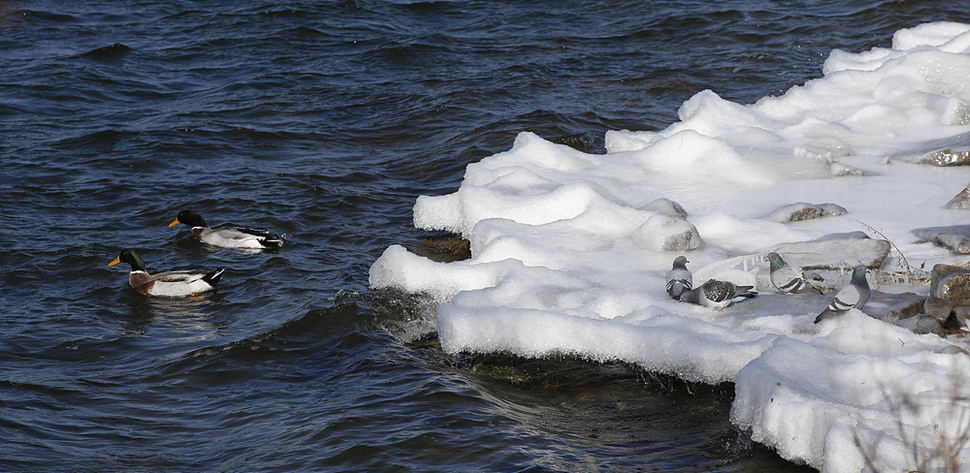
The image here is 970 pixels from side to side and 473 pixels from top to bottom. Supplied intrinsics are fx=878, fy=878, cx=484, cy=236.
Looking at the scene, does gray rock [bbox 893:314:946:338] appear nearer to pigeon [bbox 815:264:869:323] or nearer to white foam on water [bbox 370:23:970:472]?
white foam on water [bbox 370:23:970:472]

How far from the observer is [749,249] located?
6438 mm

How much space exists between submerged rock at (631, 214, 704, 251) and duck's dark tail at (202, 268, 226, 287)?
388 cm

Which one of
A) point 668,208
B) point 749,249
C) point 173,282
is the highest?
point 668,208

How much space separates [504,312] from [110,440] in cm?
250

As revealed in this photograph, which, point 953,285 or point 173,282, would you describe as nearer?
point 953,285

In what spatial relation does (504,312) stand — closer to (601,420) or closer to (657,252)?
(601,420)

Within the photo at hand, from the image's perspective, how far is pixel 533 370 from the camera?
5500 mm

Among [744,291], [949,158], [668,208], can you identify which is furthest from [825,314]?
[949,158]

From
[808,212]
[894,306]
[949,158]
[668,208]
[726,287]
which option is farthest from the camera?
[949,158]

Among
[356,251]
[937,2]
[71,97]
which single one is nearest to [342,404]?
[356,251]

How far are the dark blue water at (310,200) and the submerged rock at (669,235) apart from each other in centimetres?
160

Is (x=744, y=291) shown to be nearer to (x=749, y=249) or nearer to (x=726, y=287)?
(x=726, y=287)

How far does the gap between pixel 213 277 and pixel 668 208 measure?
13.5ft

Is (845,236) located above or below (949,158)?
below
